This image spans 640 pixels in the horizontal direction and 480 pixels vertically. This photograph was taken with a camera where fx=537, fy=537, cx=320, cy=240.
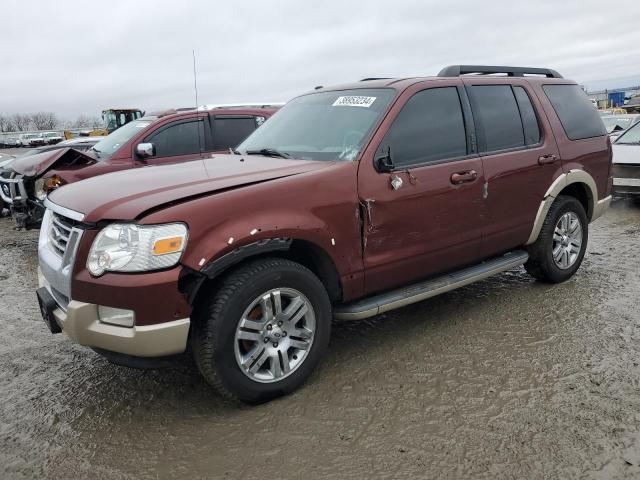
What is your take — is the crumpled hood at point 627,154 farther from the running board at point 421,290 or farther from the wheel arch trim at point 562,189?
the running board at point 421,290

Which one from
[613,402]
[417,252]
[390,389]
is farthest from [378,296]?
[613,402]

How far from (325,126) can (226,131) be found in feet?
12.8

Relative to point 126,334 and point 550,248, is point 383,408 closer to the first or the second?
point 126,334

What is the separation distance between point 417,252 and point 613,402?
1437 millimetres

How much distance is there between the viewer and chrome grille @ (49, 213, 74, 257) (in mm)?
3071

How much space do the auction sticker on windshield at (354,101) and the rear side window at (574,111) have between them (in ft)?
6.30

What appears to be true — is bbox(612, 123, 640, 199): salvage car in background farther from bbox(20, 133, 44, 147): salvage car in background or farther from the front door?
bbox(20, 133, 44, 147): salvage car in background

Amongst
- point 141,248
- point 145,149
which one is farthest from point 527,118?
point 145,149

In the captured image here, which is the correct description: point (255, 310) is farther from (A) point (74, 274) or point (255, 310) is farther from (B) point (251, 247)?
(A) point (74, 274)

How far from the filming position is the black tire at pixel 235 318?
281 cm

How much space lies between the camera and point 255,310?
3018 millimetres

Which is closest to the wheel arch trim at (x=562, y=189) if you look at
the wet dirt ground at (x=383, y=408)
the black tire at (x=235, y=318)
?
the wet dirt ground at (x=383, y=408)

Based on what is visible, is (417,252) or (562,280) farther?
(562,280)

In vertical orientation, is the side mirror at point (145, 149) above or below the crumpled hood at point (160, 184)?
above
